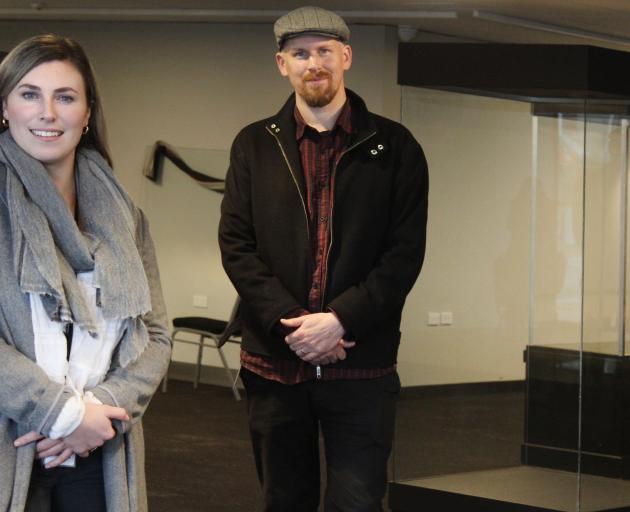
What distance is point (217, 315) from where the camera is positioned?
9.36 m

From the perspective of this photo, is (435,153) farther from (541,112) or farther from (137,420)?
(137,420)

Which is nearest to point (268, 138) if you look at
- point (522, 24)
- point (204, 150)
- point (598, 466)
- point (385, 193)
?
point (385, 193)

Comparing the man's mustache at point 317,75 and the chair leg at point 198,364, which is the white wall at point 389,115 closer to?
the chair leg at point 198,364

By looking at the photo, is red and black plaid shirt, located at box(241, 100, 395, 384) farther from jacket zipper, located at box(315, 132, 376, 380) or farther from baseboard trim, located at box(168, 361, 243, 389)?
baseboard trim, located at box(168, 361, 243, 389)

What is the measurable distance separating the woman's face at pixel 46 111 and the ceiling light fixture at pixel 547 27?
20.4ft

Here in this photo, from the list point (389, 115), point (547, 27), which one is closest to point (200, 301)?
point (389, 115)

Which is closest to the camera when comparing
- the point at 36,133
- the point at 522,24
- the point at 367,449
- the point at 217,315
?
the point at 36,133

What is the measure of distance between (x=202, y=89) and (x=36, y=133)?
7354mm

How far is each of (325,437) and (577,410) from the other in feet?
5.89

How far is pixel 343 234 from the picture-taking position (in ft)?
10.1

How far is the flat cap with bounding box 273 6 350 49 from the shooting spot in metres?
3.08

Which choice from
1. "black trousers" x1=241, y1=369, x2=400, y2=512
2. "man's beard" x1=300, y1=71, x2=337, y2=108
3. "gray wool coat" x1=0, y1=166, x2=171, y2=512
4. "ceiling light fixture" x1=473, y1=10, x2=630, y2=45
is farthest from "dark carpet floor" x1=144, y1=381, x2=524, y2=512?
"ceiling light fixture" x1=473, y1=10, x2=630, y2=45

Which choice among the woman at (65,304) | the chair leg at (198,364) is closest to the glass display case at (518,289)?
the woman at (65,304)

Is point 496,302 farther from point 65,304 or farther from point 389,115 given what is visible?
point 389,115
